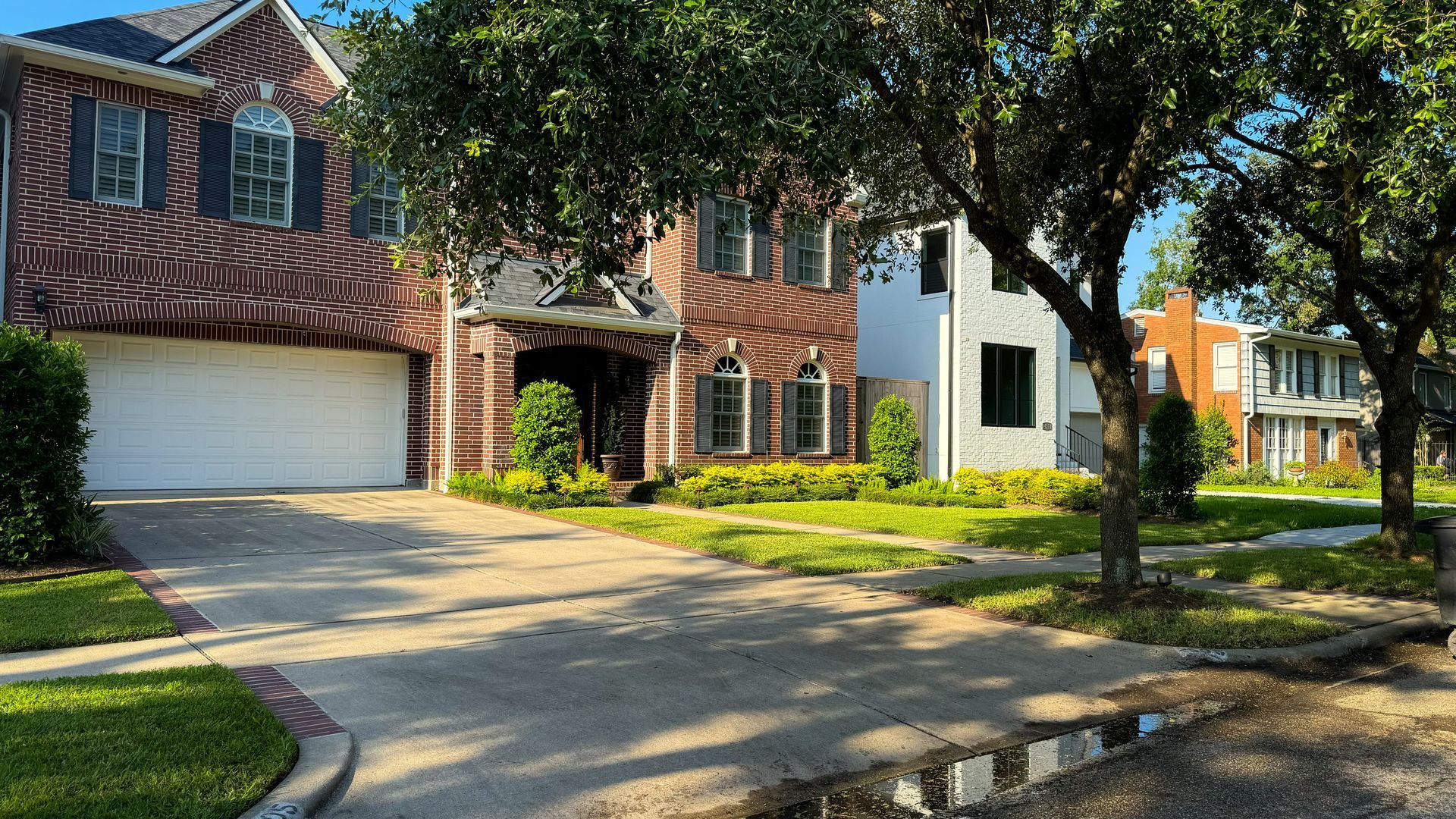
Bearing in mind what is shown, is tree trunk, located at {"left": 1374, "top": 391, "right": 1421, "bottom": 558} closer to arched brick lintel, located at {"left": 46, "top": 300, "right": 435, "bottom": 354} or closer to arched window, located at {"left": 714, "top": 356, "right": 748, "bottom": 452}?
arched window, located at {"left": 714, "top": 356, "right": 748, "bottom": 452}

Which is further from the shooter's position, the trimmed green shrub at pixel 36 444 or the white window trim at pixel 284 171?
the white window trim at pixel 284 171

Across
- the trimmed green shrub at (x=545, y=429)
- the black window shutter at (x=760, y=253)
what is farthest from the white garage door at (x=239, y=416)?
the black window shutter at (x=760, y=253)

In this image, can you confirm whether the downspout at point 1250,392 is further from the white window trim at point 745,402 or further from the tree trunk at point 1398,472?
the tree trunk at point 1398,472

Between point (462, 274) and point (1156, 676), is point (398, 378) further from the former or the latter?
point (1156, 676)

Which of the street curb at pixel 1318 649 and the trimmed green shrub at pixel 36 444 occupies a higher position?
the trimmed green shrub at pixel 36 444

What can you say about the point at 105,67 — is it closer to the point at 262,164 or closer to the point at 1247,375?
the point at 262,164

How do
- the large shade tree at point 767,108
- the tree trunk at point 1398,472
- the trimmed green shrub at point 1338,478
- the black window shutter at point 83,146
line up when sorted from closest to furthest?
the large shade tree at point 767,108, the tree trunk at point 1398,472, the black window shutter at point 83,146, the trimmed green shrub at point 1338,478

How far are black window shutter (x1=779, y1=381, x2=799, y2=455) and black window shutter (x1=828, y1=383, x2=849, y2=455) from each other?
3.43 feet

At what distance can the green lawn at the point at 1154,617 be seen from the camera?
7.76 metres

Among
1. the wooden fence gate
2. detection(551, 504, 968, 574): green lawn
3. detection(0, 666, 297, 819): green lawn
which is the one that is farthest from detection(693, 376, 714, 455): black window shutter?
detection(0, 666, 297, 819): green lawn

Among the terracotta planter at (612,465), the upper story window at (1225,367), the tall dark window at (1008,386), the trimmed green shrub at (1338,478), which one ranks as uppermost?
the upper story window at (1225,367)

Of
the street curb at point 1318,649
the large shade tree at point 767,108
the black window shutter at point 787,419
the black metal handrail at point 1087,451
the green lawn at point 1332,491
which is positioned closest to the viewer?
the large shade tree at point 767,108

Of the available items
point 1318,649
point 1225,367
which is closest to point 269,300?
point 1318,649

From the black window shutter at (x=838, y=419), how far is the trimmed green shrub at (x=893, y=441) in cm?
59
